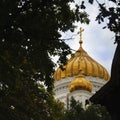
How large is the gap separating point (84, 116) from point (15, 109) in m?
12.4

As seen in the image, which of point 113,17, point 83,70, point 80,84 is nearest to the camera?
point 113,17

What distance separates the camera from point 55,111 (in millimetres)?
22812

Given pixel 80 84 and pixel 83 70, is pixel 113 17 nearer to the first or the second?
pixel 80 84

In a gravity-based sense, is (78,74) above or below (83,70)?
below

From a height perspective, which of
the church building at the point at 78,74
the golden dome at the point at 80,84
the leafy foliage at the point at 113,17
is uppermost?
the church building at the point at 78,74

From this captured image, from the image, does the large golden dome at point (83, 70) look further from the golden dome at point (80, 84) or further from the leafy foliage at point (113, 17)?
the leafy foliage at point (113, 17)

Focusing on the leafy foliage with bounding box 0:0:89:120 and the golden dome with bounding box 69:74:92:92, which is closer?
the leafy foliage with bounding box 0:0:89:120

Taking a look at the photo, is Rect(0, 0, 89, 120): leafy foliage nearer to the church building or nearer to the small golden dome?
the small golden dome

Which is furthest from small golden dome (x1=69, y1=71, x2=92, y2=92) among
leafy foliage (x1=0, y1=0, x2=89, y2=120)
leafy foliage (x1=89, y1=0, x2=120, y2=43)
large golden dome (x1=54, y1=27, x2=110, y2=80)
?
leafy foliage (x1=89, y1=0, x2=120, y2=43)

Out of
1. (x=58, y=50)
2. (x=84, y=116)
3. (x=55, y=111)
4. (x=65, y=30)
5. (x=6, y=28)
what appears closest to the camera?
(x=6, y=28)

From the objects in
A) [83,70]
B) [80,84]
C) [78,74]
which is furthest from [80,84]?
[83,70]

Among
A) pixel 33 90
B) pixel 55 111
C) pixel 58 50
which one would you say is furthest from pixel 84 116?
pixel 58 50

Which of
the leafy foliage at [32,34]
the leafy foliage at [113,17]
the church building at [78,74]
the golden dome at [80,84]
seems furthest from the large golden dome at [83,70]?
the leafy foliage at [113,17]

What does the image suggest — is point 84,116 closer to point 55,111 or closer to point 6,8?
point 55,111
